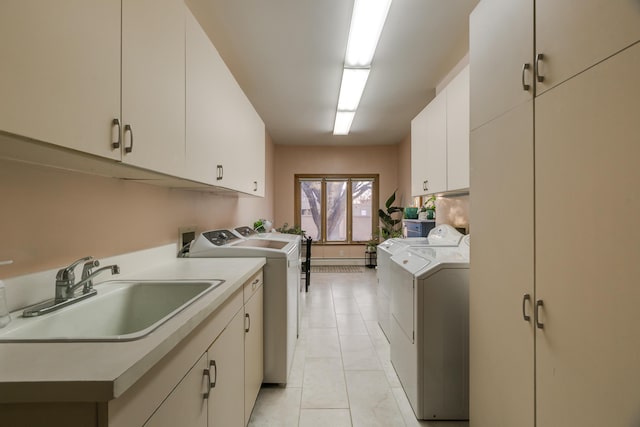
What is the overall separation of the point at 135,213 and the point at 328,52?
7.11 ft

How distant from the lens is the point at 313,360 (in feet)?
8.15

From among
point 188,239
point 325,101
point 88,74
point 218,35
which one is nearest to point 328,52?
point 218,35

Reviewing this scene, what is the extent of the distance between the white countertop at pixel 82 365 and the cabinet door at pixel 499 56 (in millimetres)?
1406

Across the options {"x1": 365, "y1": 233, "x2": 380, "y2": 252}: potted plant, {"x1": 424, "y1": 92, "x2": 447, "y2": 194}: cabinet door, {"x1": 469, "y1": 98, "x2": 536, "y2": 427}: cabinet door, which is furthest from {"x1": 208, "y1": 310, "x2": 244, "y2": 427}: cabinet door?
{"x1": 365, "y1": 233, "x2": 380, "y2": 252}: potted plant

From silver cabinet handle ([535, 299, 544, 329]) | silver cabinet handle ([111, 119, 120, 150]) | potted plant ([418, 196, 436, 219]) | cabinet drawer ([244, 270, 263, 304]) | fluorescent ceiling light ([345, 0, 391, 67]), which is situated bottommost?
cabinet drawer ([244, 270, 263, 304])

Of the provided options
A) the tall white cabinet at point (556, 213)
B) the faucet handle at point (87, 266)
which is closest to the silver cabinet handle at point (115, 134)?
the faucet handle at point (87, 266)

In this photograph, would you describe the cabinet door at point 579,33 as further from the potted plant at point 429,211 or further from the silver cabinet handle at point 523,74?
the potted plant at point 429,211

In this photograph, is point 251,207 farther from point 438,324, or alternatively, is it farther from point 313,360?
point 438,324

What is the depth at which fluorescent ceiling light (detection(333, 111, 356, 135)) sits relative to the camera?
446 centimetres

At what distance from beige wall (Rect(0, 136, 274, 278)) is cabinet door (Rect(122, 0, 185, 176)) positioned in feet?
1.22

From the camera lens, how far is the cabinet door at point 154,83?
39.6 inches

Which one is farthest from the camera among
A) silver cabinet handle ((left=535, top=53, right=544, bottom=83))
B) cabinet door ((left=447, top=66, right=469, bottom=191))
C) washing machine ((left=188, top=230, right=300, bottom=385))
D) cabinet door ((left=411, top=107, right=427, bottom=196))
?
cabinet door ((left=411, top=107, right=427, bottom=196))

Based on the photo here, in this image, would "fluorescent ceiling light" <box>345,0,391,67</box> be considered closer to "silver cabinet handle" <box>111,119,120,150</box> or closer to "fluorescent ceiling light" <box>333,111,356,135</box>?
"fluorescent ceiling light" <box>333,111,356,135</box>

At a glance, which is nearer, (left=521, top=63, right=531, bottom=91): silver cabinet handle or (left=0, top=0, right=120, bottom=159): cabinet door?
(left=0, top=0, right=120, bottom=159): cabinet door
